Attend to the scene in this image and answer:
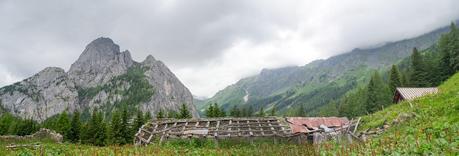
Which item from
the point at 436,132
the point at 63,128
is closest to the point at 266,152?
the point at 436,132

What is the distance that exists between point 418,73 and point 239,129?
231ft

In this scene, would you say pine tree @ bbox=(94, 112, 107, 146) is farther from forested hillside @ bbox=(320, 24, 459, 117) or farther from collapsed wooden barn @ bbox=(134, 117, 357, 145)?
forested hillside @ bbox=(320, 24, 459, 117)

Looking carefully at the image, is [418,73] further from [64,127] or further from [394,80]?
[64,127]

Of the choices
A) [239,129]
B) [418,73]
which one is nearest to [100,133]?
[239,129]

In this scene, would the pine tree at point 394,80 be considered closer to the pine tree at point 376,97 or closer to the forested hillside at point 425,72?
the forested hillside at point 425,72

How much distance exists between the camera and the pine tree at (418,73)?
89.8 meters

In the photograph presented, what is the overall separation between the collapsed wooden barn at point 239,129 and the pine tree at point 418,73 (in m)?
53.9

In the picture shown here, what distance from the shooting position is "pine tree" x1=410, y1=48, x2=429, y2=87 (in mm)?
89812

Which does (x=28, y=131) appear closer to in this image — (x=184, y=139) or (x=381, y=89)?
(x=184, y=139)

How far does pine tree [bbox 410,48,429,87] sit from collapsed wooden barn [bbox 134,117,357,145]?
5390 centimetres

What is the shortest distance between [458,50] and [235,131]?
2722 inches

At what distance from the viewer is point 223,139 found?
3556 centimetres

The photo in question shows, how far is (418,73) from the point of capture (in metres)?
91.4

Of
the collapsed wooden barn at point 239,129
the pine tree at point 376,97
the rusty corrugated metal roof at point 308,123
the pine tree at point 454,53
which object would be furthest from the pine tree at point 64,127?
the pine tree at point 454,53
